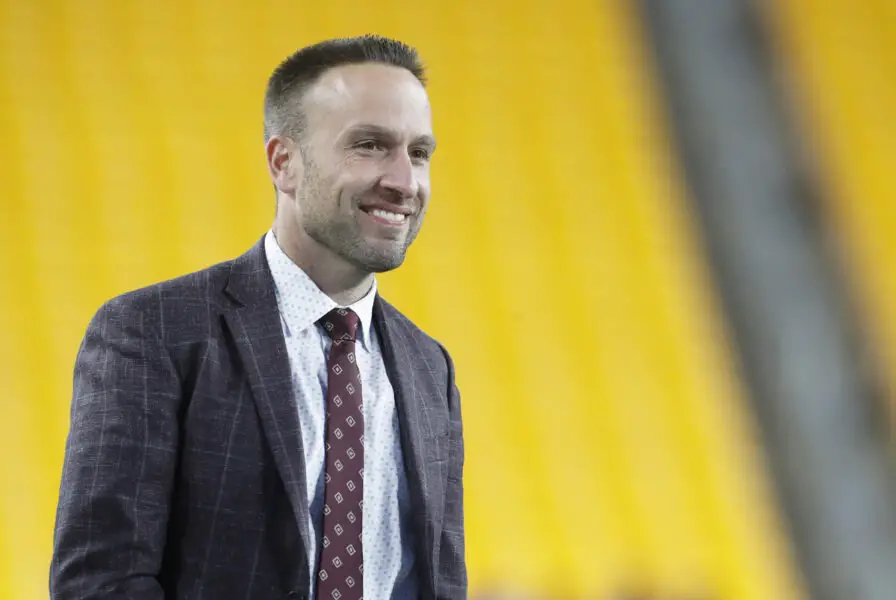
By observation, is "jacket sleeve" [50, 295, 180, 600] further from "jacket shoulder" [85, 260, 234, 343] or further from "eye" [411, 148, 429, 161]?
"eye" [411, 148, 429, 161]

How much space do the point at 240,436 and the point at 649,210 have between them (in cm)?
334

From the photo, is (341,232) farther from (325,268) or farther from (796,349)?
(796,349)

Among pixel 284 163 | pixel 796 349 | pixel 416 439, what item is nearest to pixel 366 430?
pixel 416 439

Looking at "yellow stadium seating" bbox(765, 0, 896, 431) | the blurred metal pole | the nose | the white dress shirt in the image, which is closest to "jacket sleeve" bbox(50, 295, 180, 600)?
the white dress shirt

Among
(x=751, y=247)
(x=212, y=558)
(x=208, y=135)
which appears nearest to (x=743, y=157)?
(x=751, y=247)

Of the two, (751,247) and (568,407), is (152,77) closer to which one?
(568,407)

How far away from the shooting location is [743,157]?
0.76ft

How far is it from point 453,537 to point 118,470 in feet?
1.05

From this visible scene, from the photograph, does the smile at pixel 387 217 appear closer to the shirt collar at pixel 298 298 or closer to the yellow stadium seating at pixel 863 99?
the shirt collar at pixel 298 298

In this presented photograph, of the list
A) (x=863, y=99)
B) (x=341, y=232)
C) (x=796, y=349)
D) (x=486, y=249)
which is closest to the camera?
(x=796, y=349)

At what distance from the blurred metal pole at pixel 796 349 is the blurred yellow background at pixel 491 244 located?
3013 millimetres

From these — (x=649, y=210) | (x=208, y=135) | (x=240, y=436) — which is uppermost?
(x=208, y=135)

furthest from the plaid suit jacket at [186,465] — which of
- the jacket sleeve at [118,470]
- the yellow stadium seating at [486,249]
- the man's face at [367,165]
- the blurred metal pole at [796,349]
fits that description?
the yellow stadium seating at [486,249]

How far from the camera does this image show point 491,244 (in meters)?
4.00
